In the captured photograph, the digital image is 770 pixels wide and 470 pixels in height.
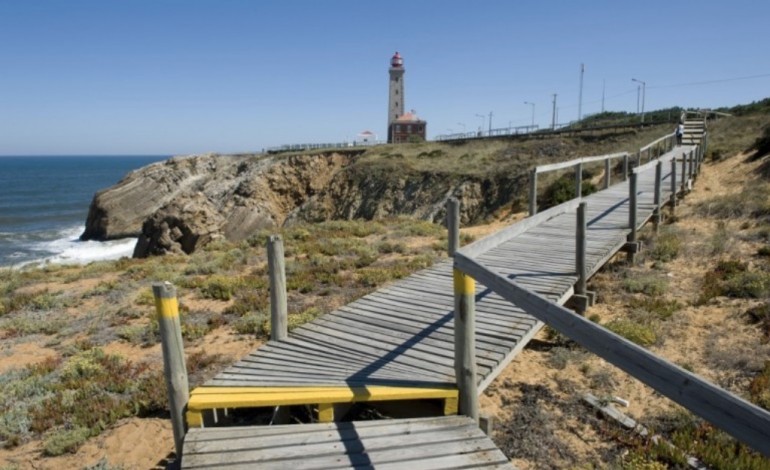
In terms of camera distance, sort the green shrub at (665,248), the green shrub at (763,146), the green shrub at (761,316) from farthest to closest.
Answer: the green shrub at (763,146) → the green shrub at (665,248) → the green shrub at (761,316)

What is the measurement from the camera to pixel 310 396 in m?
4.52

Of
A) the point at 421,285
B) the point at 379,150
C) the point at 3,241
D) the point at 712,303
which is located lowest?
the point at 3,241

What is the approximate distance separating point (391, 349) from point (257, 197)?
4524 centimetres

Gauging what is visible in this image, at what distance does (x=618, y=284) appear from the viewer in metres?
10.7

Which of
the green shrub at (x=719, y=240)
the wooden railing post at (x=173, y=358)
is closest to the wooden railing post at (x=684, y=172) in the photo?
the green shrub at (x=719, y=240)

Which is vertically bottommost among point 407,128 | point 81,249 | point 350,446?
point 81,249

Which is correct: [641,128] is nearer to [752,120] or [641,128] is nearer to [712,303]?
[752,120]

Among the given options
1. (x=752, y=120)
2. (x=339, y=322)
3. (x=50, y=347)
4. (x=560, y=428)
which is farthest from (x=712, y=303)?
(x=752, y=120)

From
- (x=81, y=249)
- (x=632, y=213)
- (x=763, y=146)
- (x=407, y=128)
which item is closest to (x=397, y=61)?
(x=407, y=128)

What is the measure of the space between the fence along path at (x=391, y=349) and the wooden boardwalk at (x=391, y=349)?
0.01 m

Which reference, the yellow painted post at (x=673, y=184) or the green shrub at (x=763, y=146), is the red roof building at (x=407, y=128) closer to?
the green shrub at (x=763, y=146)

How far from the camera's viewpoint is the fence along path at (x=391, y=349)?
15.0ft

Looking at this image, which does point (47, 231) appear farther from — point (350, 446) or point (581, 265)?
point (350, 446)

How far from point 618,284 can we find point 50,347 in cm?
1105
